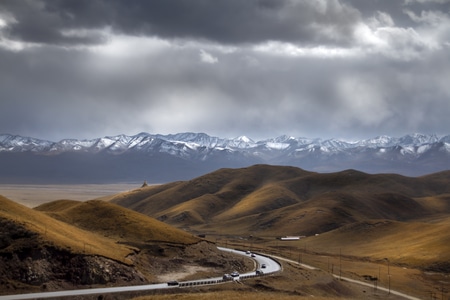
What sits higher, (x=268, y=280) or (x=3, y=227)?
(x=3, y=227)

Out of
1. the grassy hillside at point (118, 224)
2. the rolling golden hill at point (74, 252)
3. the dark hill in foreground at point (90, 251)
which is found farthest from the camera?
the grassy hillside at point (118, 224)

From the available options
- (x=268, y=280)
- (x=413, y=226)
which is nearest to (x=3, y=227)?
(x=268, y=280)

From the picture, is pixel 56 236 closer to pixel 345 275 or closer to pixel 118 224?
pixel 118 224

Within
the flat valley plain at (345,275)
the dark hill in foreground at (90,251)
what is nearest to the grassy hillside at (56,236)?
the dark hill in foreground at (90,251)

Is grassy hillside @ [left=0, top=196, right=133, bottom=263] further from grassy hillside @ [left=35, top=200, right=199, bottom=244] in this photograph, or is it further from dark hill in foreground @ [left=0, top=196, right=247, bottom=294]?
grassy hillside @ [left=35, top=200, right=199, bottom=244]

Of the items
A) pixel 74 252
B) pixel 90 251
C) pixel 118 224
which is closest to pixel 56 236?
pixel 74 252

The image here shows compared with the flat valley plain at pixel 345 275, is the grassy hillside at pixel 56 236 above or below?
above

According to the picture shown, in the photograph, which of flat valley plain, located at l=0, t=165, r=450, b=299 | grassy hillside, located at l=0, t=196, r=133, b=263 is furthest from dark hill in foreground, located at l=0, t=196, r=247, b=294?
flat valley plain, located at l=0, t=165, r=450, b=299

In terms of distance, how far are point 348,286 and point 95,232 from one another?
176ft

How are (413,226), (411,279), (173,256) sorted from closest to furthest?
(173,256) < (411,279) < (413,226)

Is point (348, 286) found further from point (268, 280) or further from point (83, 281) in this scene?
point (83, 281)

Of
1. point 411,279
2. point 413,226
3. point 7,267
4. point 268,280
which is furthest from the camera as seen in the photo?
point 413,226

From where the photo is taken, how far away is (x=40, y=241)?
80188 millimetres

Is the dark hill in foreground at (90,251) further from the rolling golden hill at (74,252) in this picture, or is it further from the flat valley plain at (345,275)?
the flat valley plain at (345,275)
